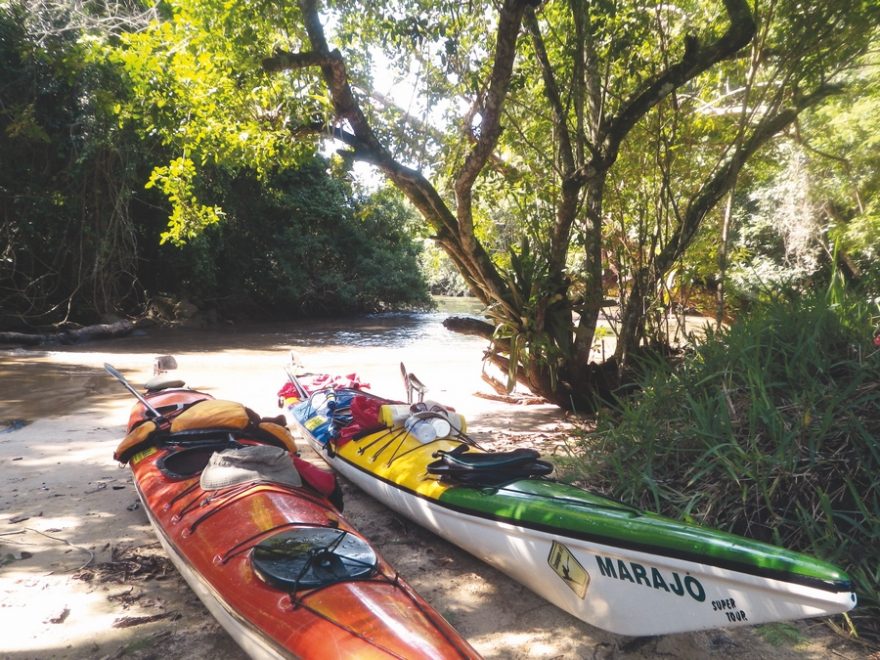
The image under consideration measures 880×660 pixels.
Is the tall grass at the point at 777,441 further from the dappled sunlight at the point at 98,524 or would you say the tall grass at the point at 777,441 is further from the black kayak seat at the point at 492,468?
the dappled sunlight at the point at 98,524

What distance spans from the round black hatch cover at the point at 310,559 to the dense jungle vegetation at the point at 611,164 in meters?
1.65

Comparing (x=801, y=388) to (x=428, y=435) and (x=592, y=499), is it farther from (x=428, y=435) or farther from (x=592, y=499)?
(x=428, y=435)

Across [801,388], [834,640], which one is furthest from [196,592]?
[801,388]

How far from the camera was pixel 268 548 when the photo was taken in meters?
2.28

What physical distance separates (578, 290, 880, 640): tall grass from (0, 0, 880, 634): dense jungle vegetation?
15 mm

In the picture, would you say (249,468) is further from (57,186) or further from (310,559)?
(57,186)

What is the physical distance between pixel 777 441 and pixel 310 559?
2299 mm

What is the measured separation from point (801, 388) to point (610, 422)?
1.22 m

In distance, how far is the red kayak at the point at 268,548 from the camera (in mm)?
1908

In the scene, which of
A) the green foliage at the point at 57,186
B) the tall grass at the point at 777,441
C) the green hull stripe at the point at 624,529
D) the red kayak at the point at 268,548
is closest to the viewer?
the green hull stripe at the point at 624,529

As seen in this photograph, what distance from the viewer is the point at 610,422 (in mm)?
3984

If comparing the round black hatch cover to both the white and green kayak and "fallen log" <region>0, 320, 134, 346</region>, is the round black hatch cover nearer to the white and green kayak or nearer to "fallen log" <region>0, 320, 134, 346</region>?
the white and green kayak

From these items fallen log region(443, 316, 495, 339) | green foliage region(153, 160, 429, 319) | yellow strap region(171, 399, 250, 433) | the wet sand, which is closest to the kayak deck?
the wet sand

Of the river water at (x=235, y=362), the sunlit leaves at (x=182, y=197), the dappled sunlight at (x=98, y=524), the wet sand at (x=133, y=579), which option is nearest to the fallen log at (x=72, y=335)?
the river water at (x=235, y=362)
